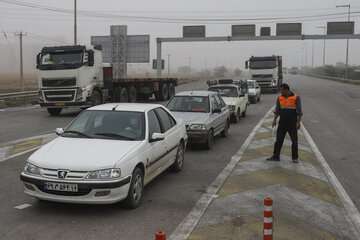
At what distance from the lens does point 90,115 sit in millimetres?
7957

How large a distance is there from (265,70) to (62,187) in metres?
36.2

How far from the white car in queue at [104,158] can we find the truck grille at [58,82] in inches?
506

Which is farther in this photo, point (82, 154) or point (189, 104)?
point (189, 104)

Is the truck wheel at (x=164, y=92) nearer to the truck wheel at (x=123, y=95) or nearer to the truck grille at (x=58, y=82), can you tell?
the truck wheel at (x=123, y=95)

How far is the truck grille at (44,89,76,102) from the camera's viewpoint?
20750 mm

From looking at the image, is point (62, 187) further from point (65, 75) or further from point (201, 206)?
point (65, 75)

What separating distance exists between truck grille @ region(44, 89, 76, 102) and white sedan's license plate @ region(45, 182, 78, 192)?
1490 centimetres

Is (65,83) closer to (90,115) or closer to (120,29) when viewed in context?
(90,115)

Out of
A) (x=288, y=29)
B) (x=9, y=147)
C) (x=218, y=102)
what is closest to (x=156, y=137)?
(x=9, y=147)

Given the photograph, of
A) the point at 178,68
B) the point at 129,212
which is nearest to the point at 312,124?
the point at 129,212

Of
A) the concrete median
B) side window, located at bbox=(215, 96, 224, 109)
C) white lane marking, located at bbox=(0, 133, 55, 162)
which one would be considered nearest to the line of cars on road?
the concrete median

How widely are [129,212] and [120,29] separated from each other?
127 ft

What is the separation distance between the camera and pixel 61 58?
20.7m

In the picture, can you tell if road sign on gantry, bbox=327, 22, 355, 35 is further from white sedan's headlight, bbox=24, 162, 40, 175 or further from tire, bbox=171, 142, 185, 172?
white sedan's headlight, bbox=24, 162, 40, 175
